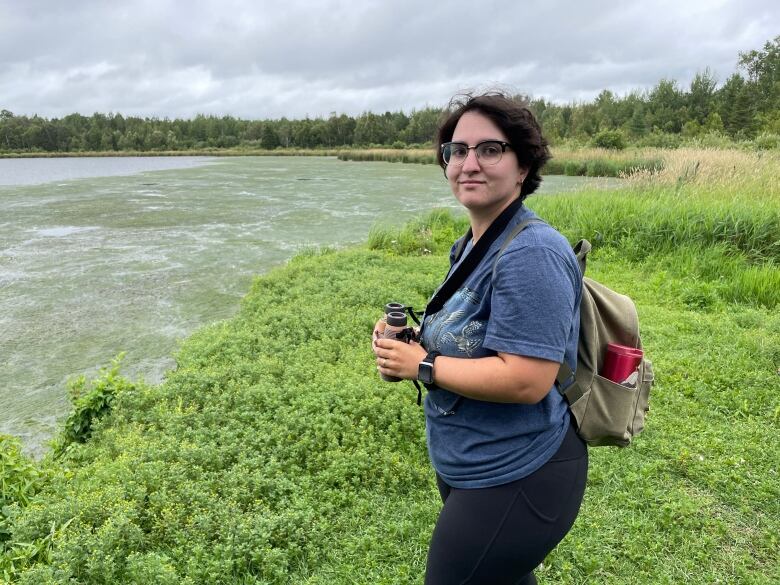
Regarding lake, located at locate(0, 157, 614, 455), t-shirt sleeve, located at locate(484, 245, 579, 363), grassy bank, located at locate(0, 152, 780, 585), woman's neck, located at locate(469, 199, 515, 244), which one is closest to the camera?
t-shirt sleeve, located at locate(484, 245, 579, 363)

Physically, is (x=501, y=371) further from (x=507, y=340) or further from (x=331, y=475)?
(x=331, y=475)

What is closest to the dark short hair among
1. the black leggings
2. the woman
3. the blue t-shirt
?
the woman

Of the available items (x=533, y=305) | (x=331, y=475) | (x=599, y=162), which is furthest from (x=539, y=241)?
(x=599, y=162)

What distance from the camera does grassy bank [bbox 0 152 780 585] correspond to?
2506 millimetres

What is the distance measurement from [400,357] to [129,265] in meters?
9.46

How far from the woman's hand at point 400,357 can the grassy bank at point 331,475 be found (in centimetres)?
158

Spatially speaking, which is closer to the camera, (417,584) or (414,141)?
(417,584)

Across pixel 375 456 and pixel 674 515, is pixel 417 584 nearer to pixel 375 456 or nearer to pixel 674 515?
pixel 375 456

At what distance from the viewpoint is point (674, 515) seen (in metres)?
2.81

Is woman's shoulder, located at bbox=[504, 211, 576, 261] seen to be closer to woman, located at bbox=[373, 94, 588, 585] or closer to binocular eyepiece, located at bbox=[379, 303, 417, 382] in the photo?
woman, located at bbox=[373, 94, 588, 585]

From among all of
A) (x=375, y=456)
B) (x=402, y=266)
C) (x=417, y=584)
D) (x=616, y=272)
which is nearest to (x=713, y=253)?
(x=616, y=272)

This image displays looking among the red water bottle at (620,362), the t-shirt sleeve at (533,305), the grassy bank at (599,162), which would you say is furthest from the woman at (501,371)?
the grassy bank at (599,162)

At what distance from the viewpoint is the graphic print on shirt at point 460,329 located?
131 centimetres

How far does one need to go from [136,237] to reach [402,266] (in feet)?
24.3
